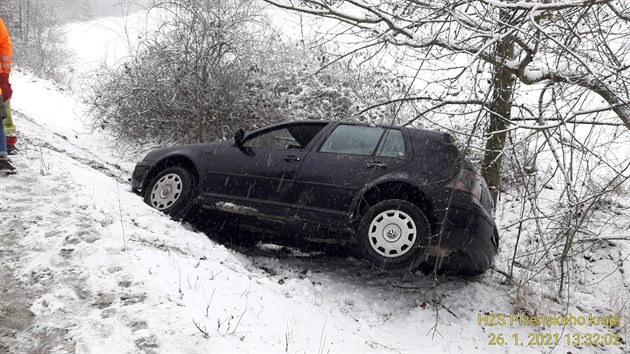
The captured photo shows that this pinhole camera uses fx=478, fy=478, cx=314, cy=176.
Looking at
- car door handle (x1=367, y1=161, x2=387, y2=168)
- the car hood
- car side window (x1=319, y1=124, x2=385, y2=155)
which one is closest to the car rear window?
car side window (x1=319, y1=124, x2=385, y2=155)

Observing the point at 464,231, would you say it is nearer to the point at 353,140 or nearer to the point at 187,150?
the point at 353,140

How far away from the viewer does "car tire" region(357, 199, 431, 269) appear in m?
4.50

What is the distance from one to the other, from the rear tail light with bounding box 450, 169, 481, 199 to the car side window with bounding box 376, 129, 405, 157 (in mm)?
623

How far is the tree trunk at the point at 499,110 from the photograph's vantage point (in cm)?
417

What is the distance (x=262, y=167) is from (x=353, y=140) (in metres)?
1.10

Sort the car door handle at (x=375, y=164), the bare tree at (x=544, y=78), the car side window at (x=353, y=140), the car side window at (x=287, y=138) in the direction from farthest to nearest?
the car side window at (x=287, y=138) < the car side window at (x=353, y=140) < the car door handle at (x=375, y=164) < the bare tree at (x=544, y=78)

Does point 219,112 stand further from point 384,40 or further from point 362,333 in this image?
point 362,333

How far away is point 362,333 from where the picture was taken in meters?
4.26

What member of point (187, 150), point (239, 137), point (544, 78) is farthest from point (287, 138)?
point (544, 78)

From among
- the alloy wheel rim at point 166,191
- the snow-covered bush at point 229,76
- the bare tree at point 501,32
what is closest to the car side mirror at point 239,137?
the alloy wheel rim at point 166,191

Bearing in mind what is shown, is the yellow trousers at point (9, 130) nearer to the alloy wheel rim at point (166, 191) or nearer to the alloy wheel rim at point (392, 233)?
the alloy wheel rim at point (166, 191)

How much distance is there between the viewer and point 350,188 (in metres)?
4.91

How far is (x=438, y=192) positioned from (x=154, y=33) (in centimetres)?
801

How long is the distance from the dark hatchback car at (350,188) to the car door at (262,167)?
0.01m
